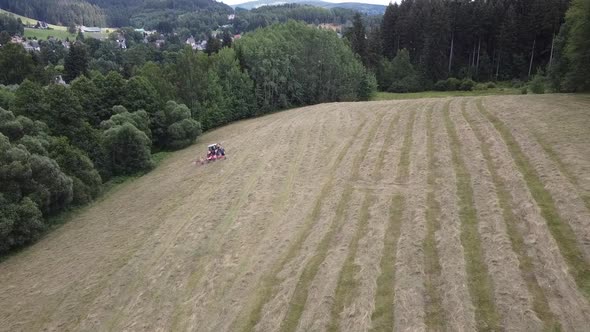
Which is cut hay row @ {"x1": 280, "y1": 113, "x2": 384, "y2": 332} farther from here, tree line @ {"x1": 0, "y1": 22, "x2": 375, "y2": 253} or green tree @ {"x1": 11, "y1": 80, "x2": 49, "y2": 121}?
green tree @ {"x1": 11, "y1": 80, "x2": 49, "y2": 121}

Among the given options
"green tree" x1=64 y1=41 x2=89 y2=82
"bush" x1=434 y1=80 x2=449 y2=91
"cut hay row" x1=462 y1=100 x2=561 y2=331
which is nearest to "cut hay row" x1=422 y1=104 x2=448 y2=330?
"cut hay row" x1=462 y1=100 x2=561 y2=331

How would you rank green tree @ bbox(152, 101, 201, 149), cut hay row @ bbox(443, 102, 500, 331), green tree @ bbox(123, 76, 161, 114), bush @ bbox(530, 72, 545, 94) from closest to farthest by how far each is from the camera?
1. cut hay row @ bbox(443, 102, 500, 331)
2. green tree @ bbox(152, 101, 201, 149)
3. green tree @ bbox(123, 76, 161, 114)
4. bush @ bbox(530, 72, 545, 94)

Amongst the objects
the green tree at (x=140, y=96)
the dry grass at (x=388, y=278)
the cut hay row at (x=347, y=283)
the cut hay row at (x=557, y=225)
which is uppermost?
the green tree at (x=140, y=96)

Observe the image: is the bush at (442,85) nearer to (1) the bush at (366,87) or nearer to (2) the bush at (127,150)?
(1) the bush at (366,87)

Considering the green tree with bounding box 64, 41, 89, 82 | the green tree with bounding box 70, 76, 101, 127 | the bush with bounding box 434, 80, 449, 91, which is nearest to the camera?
the green tree with bounding box 70, 76, 101, 127

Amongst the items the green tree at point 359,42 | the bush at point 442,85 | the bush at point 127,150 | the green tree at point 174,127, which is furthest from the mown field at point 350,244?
the green tree at point 359,42

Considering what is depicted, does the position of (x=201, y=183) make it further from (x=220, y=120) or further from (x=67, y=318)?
(x=220, y=120)

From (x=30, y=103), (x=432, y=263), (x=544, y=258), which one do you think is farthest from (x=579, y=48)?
(x=30, y=103)
